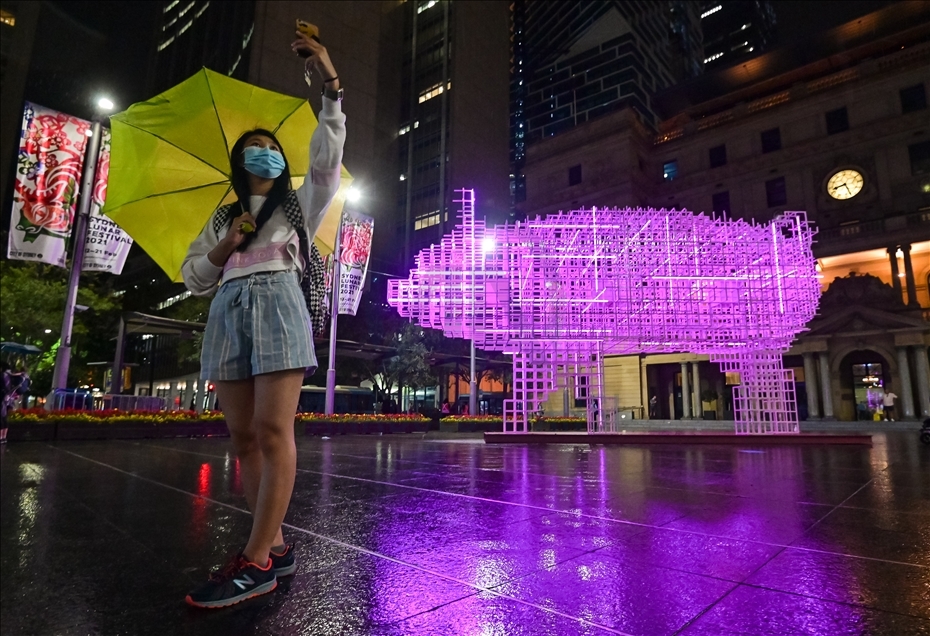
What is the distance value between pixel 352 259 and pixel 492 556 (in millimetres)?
18436

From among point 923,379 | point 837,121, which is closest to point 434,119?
point 837,121

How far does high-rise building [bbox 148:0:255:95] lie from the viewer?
60.4 meters

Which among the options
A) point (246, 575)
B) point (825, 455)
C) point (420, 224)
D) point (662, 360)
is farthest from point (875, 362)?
point (420, 224)

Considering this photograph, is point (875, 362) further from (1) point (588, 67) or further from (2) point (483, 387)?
(1) point (588, 67)

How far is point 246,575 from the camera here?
2.28 m

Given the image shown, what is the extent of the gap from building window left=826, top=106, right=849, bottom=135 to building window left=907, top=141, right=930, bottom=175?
4378 millimetres

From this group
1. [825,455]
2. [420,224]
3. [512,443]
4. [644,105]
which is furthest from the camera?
[644,105]

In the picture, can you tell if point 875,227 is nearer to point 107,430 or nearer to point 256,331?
point 256,331

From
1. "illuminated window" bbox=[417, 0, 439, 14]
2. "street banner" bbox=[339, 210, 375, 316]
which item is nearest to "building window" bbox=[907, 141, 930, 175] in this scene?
"street banner" bbox=[339, 210, 375, 316]

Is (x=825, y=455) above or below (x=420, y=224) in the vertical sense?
below

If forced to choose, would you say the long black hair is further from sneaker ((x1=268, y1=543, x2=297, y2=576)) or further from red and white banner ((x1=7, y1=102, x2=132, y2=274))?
red and white banner ((x1=7, y1=102, x2=132, y2=274))

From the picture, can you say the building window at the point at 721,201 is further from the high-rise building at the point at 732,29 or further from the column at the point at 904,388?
the high-rise building at the point at 732,29

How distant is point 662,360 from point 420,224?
5137 cm

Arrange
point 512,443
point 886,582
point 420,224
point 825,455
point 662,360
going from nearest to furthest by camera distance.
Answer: point 886,582
point 825,455
point 512,443
point 662,360
point 420,224
